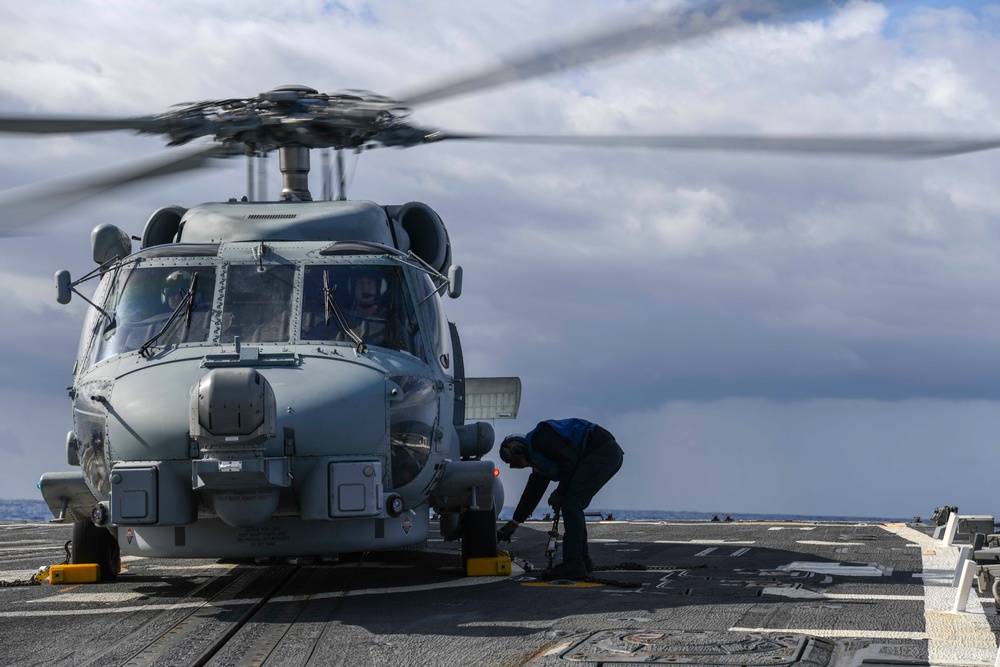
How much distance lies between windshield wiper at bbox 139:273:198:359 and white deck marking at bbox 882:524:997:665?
6123 mm

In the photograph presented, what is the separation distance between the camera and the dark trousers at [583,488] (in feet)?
36.2

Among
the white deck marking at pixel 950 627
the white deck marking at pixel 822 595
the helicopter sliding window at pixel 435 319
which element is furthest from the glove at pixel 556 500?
the white deck marking at pixel 950 627

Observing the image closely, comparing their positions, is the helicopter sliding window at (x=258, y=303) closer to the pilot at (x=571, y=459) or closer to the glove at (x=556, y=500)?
the pilot at (x=571, y=459)

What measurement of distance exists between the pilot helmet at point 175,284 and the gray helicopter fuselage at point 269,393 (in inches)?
0.5

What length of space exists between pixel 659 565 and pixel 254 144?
5704 millimetres

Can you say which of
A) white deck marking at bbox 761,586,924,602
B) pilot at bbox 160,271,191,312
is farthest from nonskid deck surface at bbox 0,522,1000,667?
pilot at bbox 160,271,191,312

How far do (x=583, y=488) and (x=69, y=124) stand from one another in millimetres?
5270

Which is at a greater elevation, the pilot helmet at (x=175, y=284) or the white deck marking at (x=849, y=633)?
the pilot helmet at (x=175, y=284)

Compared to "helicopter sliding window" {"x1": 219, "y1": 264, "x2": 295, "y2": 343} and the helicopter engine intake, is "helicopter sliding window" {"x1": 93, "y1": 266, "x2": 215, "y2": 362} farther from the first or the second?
the helicopter engine intake

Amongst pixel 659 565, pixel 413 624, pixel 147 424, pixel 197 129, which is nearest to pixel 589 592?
pixel 413 624

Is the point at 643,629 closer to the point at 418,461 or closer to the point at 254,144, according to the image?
the point at 418,461

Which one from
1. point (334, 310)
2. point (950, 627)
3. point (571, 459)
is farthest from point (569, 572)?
point (950, 627)

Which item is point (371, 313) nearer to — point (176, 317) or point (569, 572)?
point (176, 317)

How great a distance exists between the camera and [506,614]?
861cm
